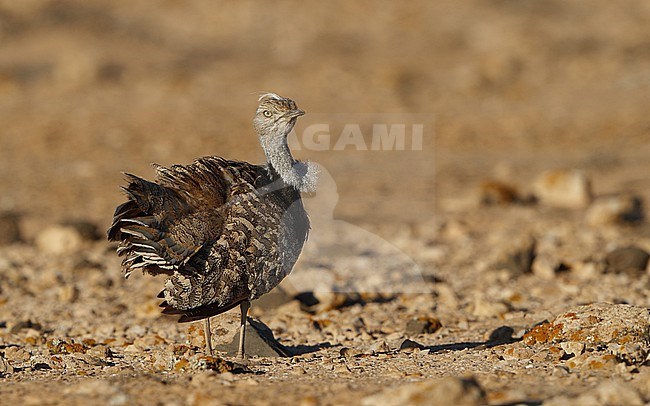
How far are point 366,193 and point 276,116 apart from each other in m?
8.33

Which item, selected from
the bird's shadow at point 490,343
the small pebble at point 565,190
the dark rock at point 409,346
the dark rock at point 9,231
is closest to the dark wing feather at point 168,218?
the dark rock at point 409,346

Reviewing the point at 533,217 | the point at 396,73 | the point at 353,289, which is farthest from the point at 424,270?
the point at 396,73

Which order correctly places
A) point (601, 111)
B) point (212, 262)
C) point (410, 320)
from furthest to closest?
point (601, 111)
point (410, 320)
point (212, 262)

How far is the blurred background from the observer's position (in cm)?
1612

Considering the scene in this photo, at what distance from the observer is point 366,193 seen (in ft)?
50.2

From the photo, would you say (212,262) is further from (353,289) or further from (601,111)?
(601,111)

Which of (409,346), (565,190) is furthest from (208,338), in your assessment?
(565,190)

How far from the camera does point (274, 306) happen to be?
28.9 ft

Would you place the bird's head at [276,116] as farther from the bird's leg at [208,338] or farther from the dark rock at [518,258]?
the dark rock at [518,258]

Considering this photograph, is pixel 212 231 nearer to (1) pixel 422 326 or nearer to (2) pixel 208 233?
(2) pixel 208 233

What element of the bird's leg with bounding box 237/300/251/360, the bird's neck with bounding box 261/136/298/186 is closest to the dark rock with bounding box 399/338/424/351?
the bird's leg with bounding box 237/300/251/360

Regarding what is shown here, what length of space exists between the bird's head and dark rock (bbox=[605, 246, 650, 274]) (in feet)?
16.0

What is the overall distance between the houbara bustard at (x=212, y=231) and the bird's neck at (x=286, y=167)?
11mm

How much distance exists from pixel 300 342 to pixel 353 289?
7.41ft
